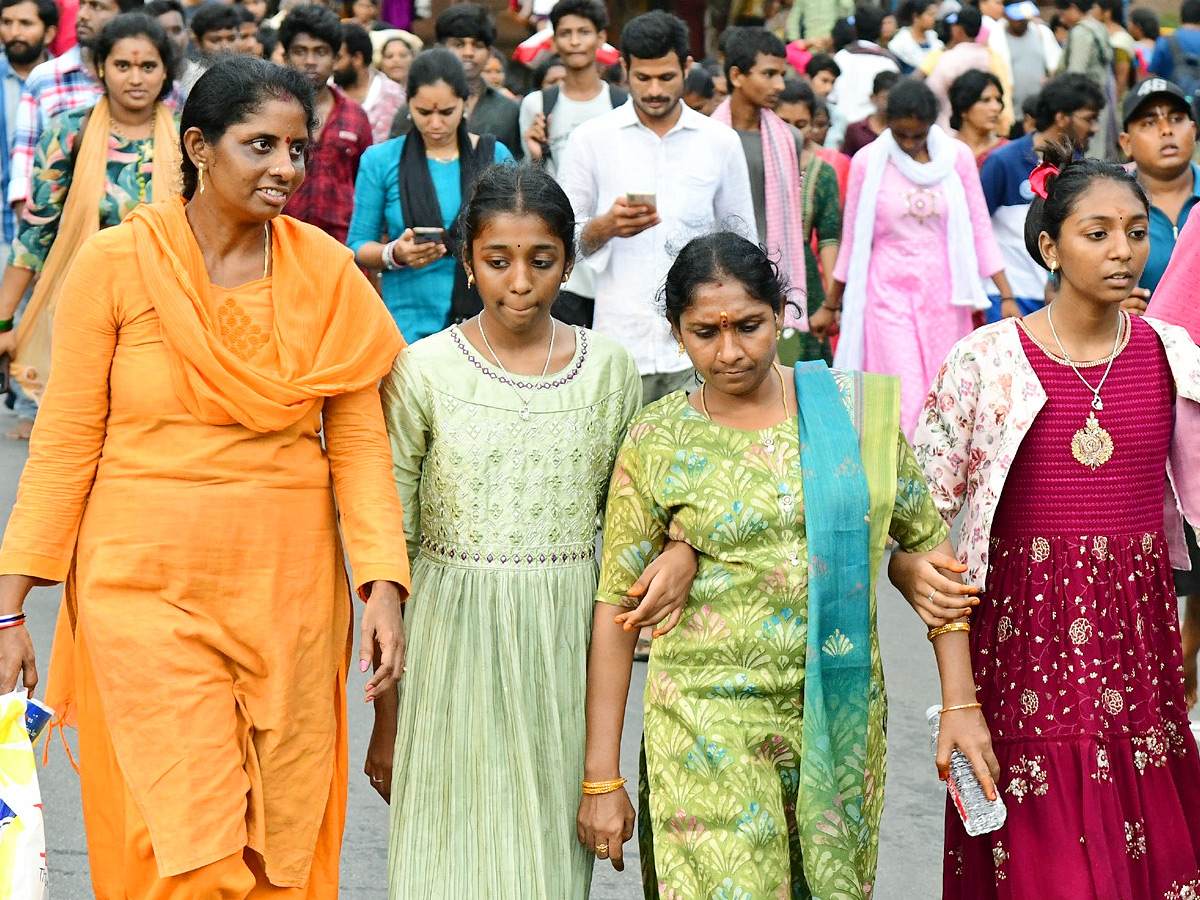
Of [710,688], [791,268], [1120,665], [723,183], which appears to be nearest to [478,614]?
[710,688]

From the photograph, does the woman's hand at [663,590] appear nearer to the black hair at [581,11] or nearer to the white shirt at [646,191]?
the white shirt at [646,191]

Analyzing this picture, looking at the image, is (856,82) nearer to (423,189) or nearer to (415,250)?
(423,189)

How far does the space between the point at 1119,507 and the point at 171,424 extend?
1975 mm

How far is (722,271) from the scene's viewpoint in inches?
141

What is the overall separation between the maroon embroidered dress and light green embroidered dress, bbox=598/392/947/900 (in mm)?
403

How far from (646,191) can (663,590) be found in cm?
347

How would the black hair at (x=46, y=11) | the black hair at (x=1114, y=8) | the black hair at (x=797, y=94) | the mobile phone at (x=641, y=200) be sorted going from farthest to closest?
the black hair at (x=1114, y=8), the black hair at (x=46, y=11), the black hair at (x=797, y=94), the mobile phone at (x=641, y=200)

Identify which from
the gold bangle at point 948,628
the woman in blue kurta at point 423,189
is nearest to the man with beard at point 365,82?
the woman in blue kurta at point 423,189

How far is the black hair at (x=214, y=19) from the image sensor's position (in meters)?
10.5

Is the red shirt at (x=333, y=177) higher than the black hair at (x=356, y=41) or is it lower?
lower

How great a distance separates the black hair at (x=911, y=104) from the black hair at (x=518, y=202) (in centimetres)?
468

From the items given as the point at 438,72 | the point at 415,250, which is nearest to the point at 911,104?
the point at 438,72

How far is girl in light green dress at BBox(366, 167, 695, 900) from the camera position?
3729mm

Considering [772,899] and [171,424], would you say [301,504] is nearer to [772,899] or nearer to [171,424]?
[171,424]
